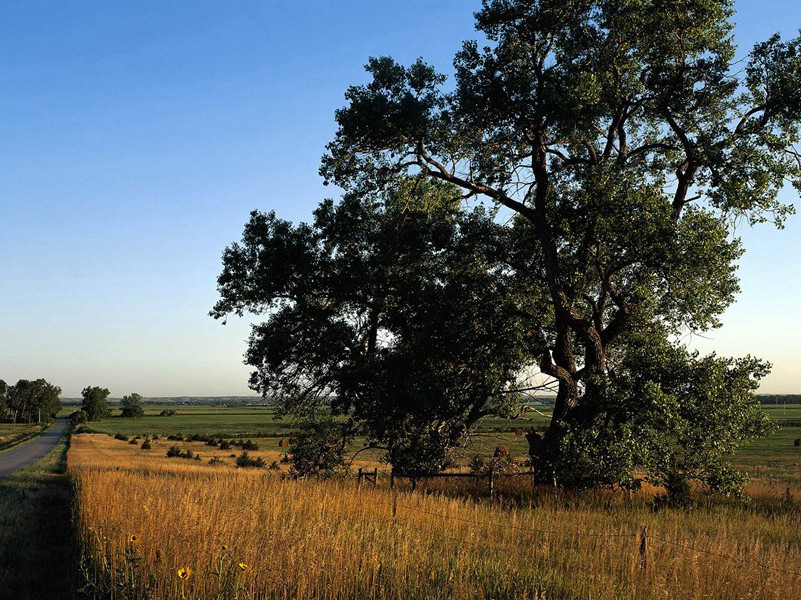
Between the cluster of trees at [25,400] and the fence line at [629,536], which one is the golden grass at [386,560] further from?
the cluster of trees at [25,400]

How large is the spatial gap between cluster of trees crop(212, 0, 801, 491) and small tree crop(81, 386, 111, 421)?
17452 centimetres

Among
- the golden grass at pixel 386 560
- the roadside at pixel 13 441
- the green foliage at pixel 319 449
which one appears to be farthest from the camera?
the roadside at pixel 13 441

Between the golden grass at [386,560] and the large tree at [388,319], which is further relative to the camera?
the large tree at [388,319]

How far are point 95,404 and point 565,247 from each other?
186 m

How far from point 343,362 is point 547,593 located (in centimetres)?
1694

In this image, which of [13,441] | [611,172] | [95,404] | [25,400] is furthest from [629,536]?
[25,400]

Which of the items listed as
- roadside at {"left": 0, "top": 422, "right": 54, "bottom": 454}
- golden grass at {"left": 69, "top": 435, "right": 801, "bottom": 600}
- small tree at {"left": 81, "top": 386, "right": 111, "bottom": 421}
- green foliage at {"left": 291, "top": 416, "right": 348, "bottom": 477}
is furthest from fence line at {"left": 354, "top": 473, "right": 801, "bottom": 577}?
small tree at {"left": 81, "top": 386, "right": 111, "bottom": 421}

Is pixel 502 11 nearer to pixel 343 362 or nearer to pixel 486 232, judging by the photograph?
pixel 486 232

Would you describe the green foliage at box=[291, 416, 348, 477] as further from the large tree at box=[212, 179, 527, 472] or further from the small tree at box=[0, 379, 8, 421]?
the small tree at box=[0, 379, 8, 421]

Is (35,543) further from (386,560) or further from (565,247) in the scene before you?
(565,247)

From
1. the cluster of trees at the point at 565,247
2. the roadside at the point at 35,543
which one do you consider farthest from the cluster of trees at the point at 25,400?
the cluster of trees at the point at 565,247

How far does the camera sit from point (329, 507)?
35.8ft

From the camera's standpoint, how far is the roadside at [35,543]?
30.5ft

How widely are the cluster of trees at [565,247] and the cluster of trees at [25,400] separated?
186 meters
